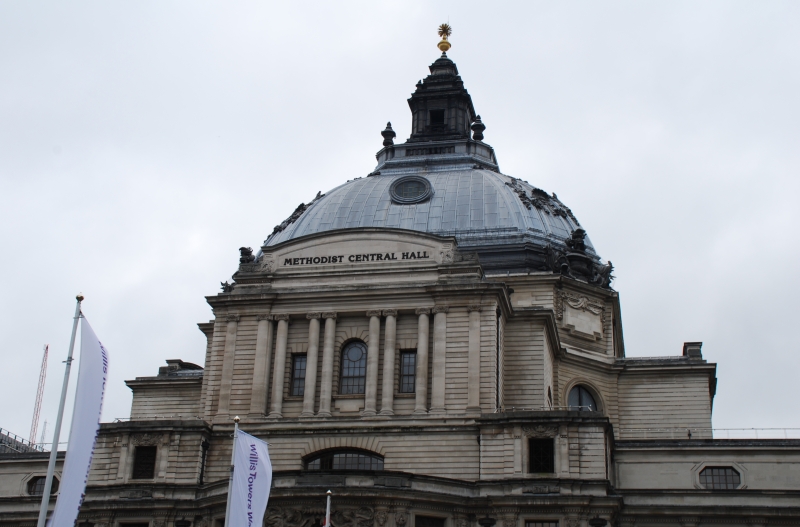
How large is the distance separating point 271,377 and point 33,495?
17.7 m

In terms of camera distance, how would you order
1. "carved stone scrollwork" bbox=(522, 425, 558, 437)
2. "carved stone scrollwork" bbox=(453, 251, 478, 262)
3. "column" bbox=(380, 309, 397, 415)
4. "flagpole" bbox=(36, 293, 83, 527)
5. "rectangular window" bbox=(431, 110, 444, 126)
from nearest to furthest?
"flagpole" bbox=(36, 293, 83, 527), "carved stone scrollwork" bbox=(522, 425, 558, 437), "column" bbox=(380, 309, 397, 415), "carved stone scrollwork" bbox=(453, 251, 478, 262), "rectangular window" bbox=(431, 110, 444, 126)

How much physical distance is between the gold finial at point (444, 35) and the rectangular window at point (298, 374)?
51.6 m

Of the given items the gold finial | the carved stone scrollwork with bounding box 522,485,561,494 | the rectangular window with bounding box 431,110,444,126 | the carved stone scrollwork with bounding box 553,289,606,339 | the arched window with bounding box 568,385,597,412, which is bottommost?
the carved stone scrollwork with bounding box 522,485,561,494

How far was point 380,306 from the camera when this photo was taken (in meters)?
63.8

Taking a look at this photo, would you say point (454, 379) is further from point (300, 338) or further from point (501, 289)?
point (300, 338)

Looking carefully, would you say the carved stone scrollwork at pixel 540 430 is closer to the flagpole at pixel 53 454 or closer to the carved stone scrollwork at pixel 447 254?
the carved stone scrollwork at pixel 447 254

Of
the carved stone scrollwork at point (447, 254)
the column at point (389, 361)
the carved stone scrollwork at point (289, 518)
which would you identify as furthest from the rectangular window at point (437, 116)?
the carved stone scrollwork at point (289, 518)

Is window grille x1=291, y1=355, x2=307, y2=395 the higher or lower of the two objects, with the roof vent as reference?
lower

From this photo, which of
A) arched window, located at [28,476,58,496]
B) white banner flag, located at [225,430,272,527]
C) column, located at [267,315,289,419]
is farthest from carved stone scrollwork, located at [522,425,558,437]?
arched window, located at [28,476,58,496]

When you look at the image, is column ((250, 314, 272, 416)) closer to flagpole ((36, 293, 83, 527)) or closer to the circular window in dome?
the circular window in dome

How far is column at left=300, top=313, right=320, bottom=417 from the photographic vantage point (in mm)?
62156

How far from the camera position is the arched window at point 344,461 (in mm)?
60188

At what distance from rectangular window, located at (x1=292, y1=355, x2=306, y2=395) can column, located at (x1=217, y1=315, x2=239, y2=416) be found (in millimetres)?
3754

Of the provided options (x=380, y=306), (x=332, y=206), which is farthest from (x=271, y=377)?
(x=332, y=206)
